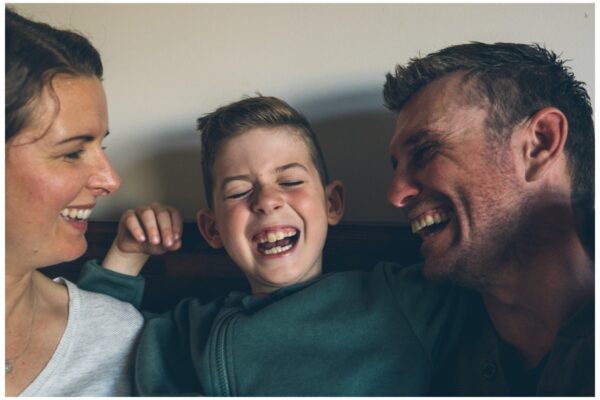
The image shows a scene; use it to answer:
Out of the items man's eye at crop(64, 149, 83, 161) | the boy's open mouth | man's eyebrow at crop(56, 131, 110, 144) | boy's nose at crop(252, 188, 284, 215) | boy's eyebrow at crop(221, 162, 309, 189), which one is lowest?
the boy's open mouth

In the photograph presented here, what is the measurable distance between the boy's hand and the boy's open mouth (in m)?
0.20

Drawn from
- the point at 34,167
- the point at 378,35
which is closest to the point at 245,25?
the point at 378,35

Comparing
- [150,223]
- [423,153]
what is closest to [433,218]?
[423,153]

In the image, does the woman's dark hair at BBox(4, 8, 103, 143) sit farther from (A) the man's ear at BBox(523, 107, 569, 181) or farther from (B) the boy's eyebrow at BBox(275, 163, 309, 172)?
(A) the man's ear at BBox(523, 107, 569, 181)

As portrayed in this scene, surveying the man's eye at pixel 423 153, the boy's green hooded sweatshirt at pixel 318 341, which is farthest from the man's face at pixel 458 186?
the boy's green hooded sweatshirt at pixel 318 341

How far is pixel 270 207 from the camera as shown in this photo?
1.16 meters

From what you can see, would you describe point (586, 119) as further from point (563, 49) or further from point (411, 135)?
point (411, 135)

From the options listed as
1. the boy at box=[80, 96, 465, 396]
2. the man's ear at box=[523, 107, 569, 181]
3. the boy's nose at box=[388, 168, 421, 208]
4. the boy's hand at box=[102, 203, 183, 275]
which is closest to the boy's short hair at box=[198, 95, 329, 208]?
the boy at box=[80, 96, 465, 396]

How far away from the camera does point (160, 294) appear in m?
1.38

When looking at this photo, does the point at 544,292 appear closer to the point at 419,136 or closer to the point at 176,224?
the point at 419,136

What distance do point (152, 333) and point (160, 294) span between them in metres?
0.21

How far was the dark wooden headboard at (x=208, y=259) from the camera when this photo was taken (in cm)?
129

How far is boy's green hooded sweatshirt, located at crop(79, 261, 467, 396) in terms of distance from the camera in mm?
1083

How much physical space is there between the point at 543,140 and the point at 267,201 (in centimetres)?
52
